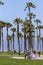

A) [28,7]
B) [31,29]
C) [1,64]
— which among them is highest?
[28,7]

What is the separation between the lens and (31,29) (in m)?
65.2

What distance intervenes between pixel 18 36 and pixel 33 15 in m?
30.5

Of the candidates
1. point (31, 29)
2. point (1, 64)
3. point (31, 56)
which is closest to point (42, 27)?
point (31, 29)

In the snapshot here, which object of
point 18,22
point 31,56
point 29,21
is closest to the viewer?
point 31,56

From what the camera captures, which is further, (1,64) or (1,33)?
(1,33)

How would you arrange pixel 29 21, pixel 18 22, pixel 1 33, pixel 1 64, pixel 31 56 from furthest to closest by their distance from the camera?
pixel 1 33 < pixel 18 22 < pixel 29 21 < pixel 31 56 < pixel 1 64

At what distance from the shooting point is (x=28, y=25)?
64375 mm

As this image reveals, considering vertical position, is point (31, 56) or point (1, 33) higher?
point (1, 33)

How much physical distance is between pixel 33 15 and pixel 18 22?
97.8 feet

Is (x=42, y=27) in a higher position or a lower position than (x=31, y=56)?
higher

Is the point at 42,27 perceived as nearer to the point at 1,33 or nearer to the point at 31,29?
the point at 1,33

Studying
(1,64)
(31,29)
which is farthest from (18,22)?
(1,64)

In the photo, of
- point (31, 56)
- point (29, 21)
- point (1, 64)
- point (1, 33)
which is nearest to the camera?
point (1, 64)

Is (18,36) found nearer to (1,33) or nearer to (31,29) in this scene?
(1,33)
